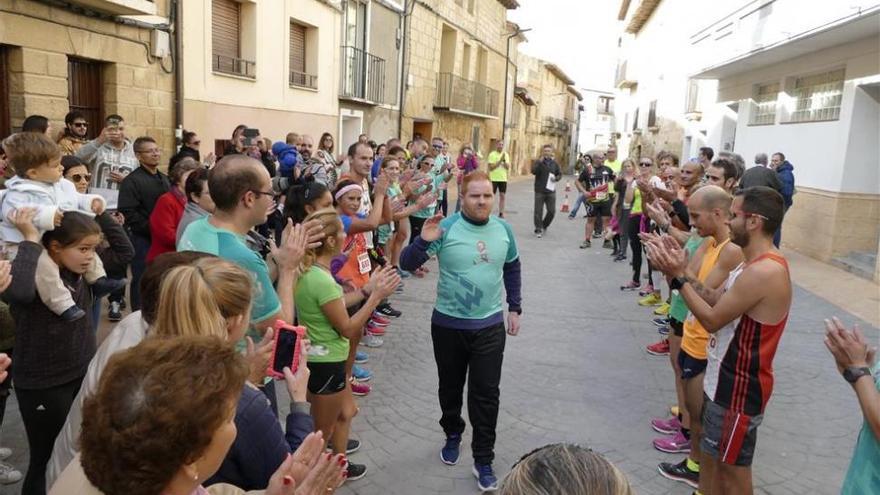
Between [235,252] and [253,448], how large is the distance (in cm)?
110

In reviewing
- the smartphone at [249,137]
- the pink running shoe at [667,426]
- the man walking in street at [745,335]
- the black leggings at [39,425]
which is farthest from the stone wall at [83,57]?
the man walking in street at [745,335]

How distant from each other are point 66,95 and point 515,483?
8.71 metres

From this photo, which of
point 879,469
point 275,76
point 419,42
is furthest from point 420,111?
point 879,469

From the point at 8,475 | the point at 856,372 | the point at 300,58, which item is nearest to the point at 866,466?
the point at 856,372

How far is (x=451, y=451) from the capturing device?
388 cm

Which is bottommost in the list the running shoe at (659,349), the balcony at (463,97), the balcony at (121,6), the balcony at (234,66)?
the running shoe at (659,349)

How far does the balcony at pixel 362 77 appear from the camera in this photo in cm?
1556

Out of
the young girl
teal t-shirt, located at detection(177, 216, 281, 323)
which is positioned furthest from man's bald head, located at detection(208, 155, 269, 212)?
the young girl

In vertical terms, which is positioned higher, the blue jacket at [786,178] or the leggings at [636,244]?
the blue jacket at [786,178]

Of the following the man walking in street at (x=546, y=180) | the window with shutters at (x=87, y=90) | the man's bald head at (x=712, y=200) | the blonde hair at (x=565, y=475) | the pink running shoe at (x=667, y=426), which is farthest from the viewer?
the man walking in street at (x=546, y=180)

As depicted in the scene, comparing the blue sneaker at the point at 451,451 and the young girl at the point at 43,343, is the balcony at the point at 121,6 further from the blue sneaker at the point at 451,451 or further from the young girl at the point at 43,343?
the blue sneaker at the point at 451,451

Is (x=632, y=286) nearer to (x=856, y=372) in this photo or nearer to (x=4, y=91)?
(x=856, y=372)

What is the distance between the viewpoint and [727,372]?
117 inches

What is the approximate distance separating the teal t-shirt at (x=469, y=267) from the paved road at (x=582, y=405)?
3.34 feet
